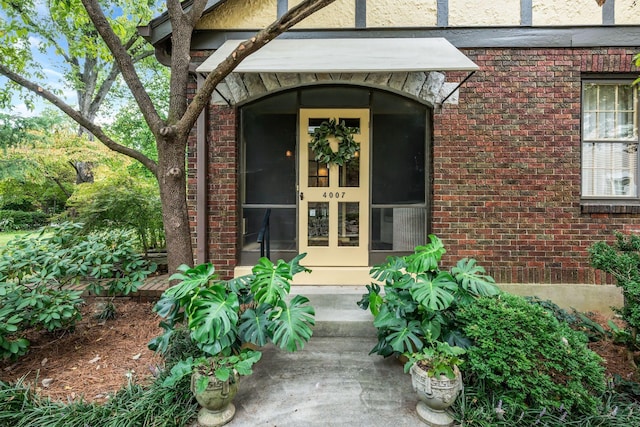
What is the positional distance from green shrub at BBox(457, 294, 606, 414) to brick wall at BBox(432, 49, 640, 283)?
1841mm

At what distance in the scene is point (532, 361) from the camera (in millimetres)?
2174

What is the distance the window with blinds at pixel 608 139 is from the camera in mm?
4184

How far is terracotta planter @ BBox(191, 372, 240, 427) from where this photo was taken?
6.88ft

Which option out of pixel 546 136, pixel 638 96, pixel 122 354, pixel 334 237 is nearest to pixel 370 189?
pixel 334 237

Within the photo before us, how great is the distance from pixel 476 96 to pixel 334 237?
269cm

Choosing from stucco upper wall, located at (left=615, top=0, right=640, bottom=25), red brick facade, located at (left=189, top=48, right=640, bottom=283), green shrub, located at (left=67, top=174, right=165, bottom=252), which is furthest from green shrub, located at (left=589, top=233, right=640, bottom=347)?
green shrub, located at (left=67, top=174, right=165, bottom=252)

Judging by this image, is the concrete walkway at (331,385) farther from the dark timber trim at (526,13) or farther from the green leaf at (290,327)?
the dark timber trim at (526,13)

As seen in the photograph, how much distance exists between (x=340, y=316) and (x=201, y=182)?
2482 millimetres

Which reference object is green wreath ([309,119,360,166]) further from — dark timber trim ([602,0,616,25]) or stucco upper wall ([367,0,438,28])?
dark timber trim ([602,0,616,25])

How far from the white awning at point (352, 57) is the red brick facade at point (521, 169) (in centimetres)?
76

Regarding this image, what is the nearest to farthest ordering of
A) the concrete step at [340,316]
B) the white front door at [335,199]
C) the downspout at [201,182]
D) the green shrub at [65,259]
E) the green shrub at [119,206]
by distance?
1. the green shrub at [65,259]
2. the concrete step at [340,316]
3. the downspout at [201,182]
4. the white front door at [335,199]
5. the green shrub at [119,206]

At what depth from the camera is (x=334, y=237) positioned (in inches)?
176

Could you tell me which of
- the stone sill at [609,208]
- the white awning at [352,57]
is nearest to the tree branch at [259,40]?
the white awning at [352,57]

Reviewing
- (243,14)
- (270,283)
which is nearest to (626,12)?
(243,14)
